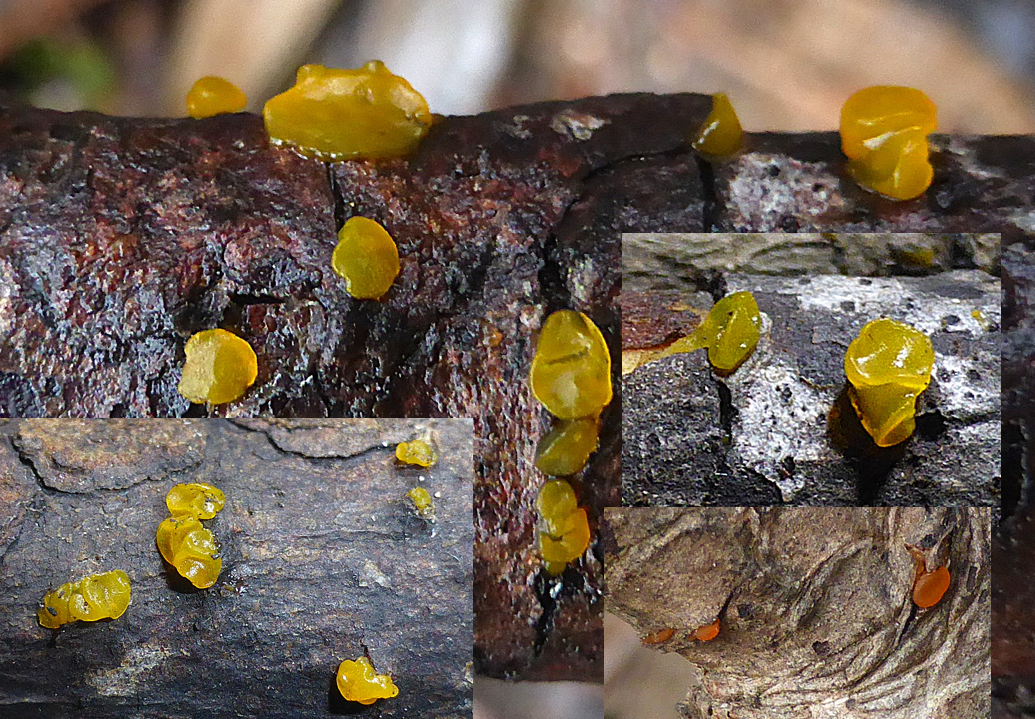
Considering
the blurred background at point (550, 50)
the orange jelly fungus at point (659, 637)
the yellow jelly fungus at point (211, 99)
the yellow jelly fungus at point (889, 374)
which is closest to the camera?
the yellow jelly fungus at point (889, 374)

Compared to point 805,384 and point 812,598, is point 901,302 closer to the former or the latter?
point 805,384

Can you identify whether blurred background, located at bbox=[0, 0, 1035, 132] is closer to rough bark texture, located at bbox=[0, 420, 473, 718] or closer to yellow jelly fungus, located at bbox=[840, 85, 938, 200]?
yellow jelly fungus, located at bbox=[840, 85, 938, 200]

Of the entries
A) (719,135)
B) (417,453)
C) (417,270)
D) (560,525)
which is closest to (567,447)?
(560,525)

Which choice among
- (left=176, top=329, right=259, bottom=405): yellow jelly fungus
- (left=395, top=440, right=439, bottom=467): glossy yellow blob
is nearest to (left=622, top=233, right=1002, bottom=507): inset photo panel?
(left=395, top=440, right=439, bottom=467): glossy yellow blob

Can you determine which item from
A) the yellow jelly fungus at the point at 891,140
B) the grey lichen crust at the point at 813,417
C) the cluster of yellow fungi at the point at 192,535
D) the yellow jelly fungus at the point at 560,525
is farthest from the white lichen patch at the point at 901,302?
the cluster of yellow fungi at the point at 192,535

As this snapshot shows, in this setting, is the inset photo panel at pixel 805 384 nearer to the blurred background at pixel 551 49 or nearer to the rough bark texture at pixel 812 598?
the rough bark texture at pixel 812 598

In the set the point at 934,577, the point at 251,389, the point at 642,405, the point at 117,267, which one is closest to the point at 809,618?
the point at 934,577
